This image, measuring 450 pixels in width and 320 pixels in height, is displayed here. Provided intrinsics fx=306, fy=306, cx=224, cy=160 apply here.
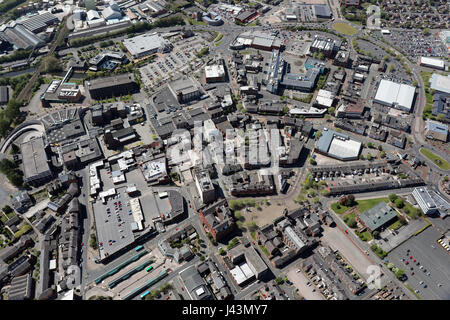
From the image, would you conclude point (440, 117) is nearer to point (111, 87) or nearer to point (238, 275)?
point (238, 275)

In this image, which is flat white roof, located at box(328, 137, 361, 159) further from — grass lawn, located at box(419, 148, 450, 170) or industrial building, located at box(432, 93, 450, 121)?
industrial building, located at box(432, 93, 450, 121)

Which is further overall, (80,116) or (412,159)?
(80,116)

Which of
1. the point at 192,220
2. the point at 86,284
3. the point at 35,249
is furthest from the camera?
the point at 192,220

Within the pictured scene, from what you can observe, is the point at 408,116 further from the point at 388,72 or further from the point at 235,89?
the point at 235,89

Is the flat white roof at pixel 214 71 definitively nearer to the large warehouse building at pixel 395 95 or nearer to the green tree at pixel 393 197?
the large warehouse building at pixel 395 95

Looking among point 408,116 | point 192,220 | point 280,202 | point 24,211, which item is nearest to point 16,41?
point 24,211

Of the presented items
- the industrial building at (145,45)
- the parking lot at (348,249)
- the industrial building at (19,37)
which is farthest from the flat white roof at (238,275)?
the industrial building at (19,37)
